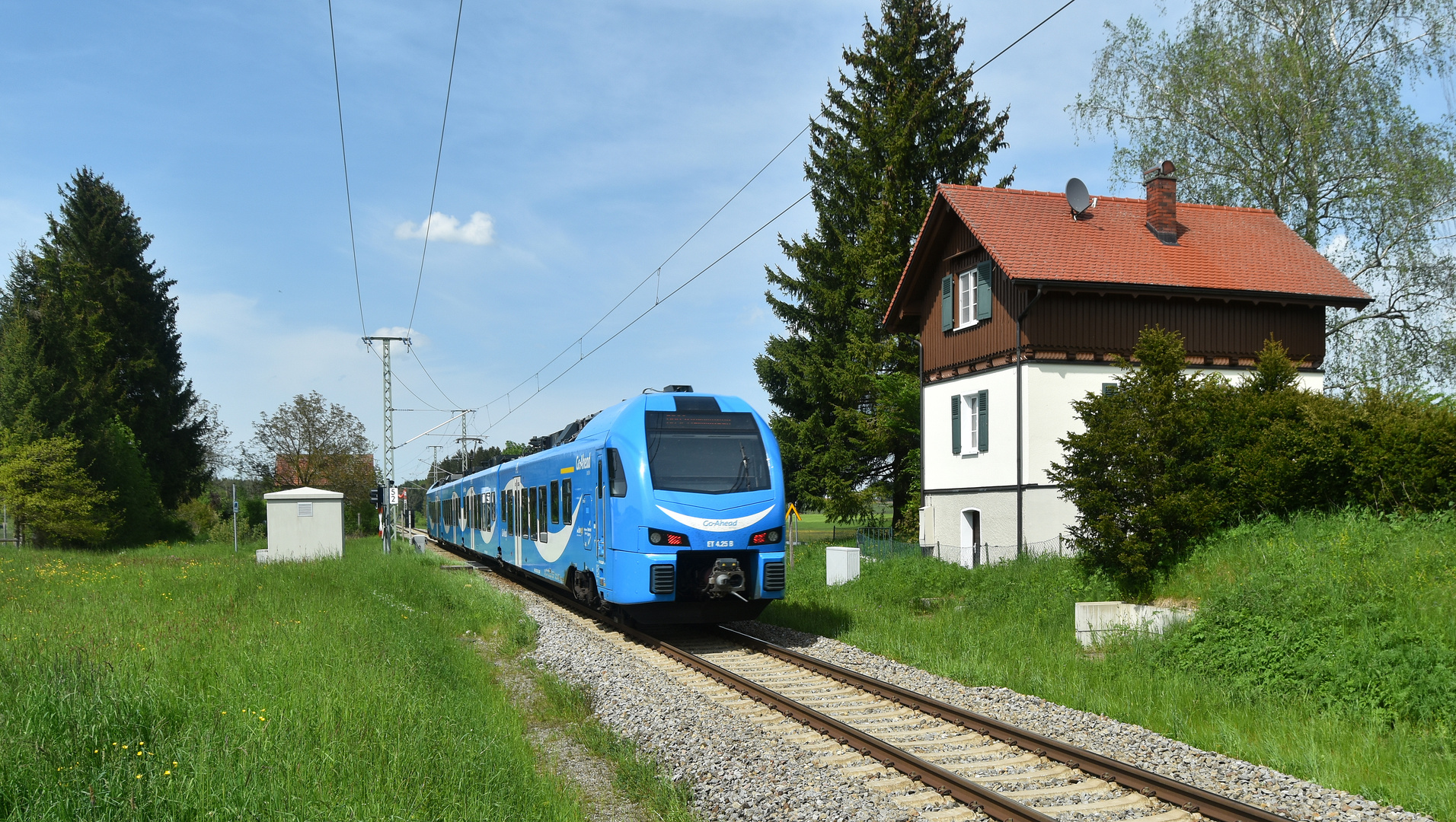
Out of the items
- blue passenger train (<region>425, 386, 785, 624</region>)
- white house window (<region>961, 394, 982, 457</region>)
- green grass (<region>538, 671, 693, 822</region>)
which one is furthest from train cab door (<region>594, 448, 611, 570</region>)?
white house window (<region>961, 394, 982, 457</region>)

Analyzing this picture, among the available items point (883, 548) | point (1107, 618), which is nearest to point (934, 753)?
point (1107, 618)

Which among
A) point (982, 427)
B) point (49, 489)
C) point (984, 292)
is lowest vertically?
point (49, 489)

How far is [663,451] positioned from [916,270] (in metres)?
14.9

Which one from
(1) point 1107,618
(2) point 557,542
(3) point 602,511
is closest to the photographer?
(1) point 1107,618

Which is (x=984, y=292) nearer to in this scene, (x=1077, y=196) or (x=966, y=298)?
(x=966, y=298)

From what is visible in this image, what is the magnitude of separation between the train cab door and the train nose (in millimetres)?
1608

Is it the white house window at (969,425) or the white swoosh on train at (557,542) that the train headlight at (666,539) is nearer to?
the white swoosh on train at (557,542)

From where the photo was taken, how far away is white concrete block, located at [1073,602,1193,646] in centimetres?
1155

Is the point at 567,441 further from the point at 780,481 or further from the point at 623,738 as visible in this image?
the point at 623,738

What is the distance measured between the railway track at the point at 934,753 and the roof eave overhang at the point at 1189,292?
12.2m

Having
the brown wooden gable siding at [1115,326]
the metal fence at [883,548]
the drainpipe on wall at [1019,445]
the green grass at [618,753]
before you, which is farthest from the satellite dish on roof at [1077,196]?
the green grass at [618,753]

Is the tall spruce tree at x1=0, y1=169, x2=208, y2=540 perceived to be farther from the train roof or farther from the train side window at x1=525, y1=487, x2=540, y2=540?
the train roof

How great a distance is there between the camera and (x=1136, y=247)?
75.6 feet

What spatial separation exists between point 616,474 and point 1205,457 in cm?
775
